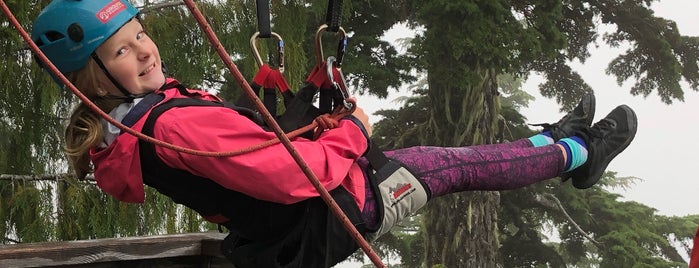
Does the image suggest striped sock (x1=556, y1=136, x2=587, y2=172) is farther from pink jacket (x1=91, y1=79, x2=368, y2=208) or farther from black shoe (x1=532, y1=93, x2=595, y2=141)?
pink jacket (x1=91, y1=79, x2=368, y2=208)

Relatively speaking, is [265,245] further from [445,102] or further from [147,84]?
[445,102]

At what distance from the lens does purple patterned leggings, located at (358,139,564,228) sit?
1699 millimetres

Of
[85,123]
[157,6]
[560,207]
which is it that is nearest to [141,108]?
[85,123]

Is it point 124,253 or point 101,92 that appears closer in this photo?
point 101,92

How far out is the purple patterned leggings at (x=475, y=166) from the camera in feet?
5.57

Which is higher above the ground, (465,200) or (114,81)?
(465,200)

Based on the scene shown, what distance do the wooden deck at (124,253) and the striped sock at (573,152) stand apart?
3.24 ft

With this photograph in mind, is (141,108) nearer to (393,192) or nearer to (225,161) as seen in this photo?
(225,161)

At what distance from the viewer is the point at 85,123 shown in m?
1.44

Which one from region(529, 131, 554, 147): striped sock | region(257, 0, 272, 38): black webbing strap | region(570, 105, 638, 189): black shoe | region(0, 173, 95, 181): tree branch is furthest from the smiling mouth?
region(0, 173, 95, 181): tree branch

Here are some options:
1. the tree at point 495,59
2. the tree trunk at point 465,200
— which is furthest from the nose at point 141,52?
the tree trunk at point 465,200

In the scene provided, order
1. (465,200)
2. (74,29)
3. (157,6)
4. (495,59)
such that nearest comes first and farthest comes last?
(74,29) → (157,6) → (495,59) → (465,200)

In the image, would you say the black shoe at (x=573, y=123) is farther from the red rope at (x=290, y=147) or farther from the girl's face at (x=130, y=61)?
the girl's face at (x=130, y=61)

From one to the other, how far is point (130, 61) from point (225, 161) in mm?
371
